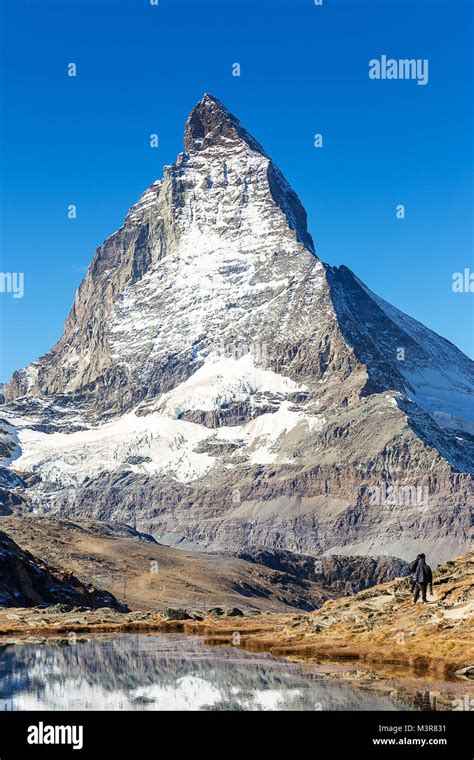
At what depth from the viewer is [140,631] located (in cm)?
7588

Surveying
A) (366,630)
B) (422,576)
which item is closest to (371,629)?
(366,630)

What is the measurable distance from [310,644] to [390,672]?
41.7 feet
